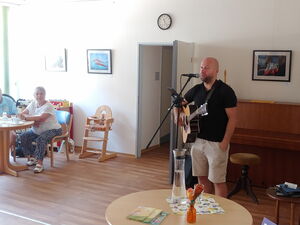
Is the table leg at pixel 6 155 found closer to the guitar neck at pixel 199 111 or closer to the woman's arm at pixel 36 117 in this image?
the woman's arm at pixel 36 117

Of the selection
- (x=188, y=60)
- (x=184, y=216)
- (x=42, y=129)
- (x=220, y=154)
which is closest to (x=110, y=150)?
(x=42, y=129)

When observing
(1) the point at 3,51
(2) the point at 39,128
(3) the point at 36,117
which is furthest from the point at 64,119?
(1) the point at 3,51

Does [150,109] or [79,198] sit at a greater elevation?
[150,109]

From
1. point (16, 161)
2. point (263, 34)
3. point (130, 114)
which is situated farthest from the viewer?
point (130, 114)

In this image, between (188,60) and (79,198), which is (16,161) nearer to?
(79,198)

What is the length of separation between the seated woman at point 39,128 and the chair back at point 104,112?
2.93 ft

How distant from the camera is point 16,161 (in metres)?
5.83

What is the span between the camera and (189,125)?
3.15 m

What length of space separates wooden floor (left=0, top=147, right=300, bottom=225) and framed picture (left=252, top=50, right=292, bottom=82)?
1518mm

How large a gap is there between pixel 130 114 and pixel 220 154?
3.23m

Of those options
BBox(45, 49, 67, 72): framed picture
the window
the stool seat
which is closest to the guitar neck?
the stool seat

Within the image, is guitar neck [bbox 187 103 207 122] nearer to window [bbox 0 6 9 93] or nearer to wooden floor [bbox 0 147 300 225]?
wooden floor [bbox 0 147 300 225]

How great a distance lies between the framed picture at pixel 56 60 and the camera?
6754mm

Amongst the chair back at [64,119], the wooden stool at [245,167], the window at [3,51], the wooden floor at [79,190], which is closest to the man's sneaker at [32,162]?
the wooden floor at [79,190]
